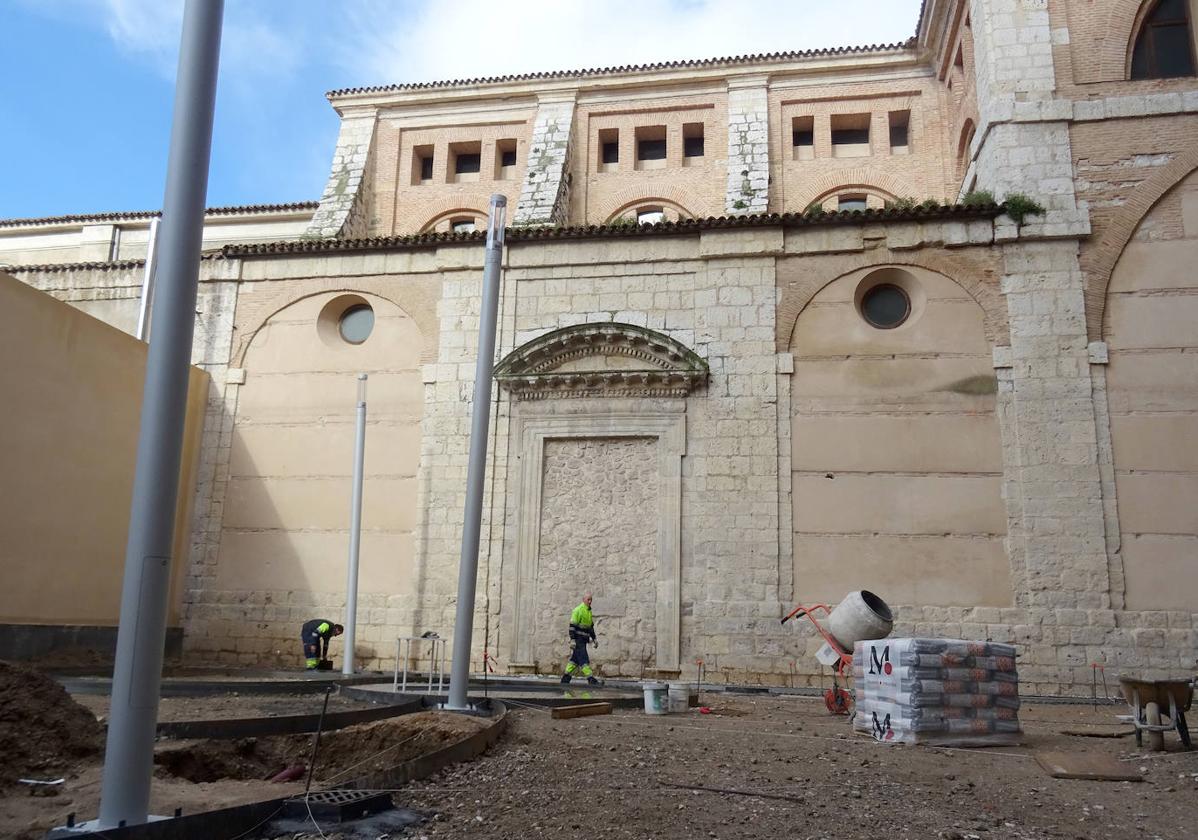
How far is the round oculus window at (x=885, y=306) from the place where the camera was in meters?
15.8

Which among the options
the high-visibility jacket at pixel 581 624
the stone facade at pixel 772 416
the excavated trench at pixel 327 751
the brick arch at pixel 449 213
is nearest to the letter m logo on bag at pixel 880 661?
the excavated trench at pixel 327 751

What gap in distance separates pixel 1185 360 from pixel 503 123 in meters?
15.4

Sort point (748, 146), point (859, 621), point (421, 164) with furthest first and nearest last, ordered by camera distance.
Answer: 1. point (421, 164)
2. point (748, 146)
3. point (859, 621)

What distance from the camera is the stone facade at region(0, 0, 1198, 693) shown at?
46.9 feet

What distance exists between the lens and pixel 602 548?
15.5m

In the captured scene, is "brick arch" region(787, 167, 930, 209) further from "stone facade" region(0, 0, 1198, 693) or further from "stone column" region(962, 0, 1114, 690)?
"stone column" region(962, 0, 1114, 690)

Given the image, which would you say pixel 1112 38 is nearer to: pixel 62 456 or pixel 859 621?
pixel 859 621

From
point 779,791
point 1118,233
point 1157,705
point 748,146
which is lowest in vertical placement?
point 779,791

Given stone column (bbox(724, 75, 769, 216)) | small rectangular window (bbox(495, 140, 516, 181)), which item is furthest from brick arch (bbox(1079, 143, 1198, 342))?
small rectangular window (bbox(495, 140, 516, 181))

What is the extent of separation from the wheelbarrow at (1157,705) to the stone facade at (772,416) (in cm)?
522

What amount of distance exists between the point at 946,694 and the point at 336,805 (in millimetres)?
5886

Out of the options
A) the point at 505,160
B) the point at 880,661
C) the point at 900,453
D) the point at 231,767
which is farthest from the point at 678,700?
the point at 505,160

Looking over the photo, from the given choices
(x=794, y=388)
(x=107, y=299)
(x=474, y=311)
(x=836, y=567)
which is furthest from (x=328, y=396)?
(x=836, y=567)

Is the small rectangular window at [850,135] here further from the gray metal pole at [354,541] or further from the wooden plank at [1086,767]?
the wooden plank at [1086,767]
